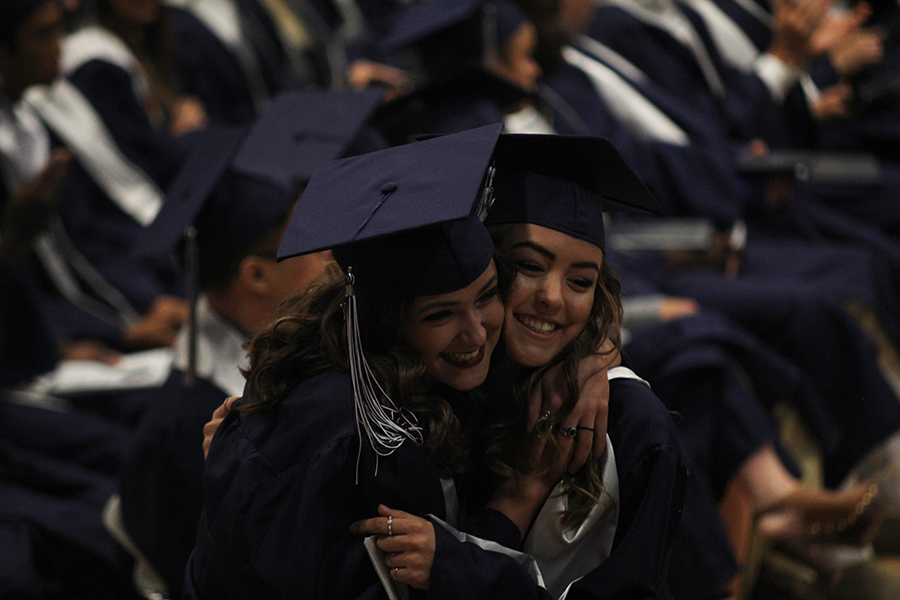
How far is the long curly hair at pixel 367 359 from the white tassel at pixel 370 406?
0.05 feet

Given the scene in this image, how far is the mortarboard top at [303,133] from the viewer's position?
224 cm

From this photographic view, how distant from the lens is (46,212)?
3369 mm

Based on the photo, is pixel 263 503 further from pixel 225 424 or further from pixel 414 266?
pixel 414 266

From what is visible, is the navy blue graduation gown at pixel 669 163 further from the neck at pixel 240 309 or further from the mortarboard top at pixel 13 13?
the neck at pixel 240 309

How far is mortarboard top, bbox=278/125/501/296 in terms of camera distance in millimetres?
1281

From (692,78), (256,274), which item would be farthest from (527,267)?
(692,78)

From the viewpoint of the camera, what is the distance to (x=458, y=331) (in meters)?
1.33

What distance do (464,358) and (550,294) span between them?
131 millimetres

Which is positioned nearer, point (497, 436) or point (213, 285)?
point (497, 436)

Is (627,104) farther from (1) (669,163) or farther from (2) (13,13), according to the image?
(2) (13,13)

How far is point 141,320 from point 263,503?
2.56 metres

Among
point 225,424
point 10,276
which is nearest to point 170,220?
point 225,424

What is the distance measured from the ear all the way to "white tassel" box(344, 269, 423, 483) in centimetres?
82

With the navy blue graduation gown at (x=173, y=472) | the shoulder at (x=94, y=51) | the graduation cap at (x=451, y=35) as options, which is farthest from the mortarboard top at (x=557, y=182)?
the shoulder at (x=94, y=51)
